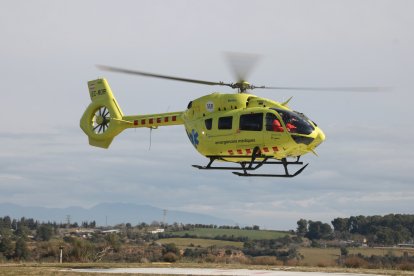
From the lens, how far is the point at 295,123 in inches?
1495

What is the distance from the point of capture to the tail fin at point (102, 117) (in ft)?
157

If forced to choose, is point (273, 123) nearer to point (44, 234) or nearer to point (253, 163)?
point (253, 163)

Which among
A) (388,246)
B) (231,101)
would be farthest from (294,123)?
(388,246)

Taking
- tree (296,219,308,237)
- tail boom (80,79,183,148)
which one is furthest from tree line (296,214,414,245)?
tail boom (80,79,183,148)

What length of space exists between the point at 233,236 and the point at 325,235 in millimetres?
17743

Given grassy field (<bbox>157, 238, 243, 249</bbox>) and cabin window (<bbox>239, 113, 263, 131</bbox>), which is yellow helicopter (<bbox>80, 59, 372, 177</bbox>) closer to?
cabin window (<bbox>239, 113, 263, 131</bbox>)

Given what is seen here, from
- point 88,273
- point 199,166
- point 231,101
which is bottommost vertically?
point 88,273

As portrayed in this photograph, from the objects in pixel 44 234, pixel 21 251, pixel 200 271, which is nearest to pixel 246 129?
pixel 200 271

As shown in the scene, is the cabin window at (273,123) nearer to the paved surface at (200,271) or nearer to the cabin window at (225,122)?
the cabin window at (225,122)

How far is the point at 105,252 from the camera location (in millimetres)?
73625

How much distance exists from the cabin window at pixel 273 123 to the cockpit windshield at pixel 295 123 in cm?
32

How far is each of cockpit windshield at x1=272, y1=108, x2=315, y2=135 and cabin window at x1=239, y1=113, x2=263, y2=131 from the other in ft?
3.27

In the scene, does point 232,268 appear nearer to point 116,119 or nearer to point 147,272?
point 147,272

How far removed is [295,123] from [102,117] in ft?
51.1
